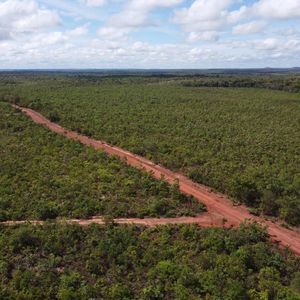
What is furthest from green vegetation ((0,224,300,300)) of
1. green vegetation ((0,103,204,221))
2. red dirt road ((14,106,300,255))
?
green vegetation ((0,103,204,221))

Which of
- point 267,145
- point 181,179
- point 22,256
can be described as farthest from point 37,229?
point 267,145

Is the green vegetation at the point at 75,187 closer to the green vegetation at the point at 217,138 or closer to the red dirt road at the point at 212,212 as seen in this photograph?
the red dirt road at the point at 212,212

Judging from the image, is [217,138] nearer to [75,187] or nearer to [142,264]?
[75,187]

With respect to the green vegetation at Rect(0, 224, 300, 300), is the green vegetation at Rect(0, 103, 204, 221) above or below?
above

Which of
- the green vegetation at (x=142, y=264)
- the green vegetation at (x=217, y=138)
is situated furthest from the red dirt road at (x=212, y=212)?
the green vegetation at (x=142, y=264)

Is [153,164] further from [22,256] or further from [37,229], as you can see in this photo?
[22,256]

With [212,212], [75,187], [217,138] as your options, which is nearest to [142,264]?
[212,212]

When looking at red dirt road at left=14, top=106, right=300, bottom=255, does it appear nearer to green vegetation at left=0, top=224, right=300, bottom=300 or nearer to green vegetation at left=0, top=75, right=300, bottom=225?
green vegetation at left=0, top=75, right=300, bottom=225
